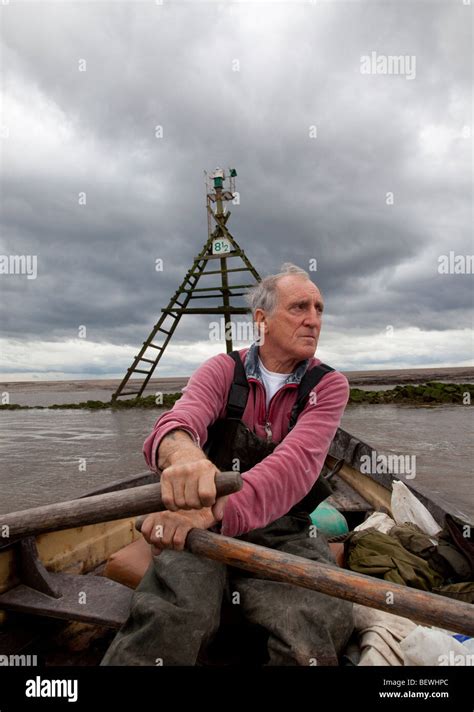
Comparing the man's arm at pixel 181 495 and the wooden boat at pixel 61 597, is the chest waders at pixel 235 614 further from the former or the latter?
the wooden boat at pixel 61 597

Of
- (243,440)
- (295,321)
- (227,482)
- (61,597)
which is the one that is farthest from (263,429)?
(61,597)

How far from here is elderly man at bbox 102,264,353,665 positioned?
1937 mm

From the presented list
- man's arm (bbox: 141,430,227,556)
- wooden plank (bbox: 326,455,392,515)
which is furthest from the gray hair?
wooden plank (bbox: 326,455,392,515)

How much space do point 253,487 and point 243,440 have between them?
46 centimetres

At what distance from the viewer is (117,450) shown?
11555 millimetres

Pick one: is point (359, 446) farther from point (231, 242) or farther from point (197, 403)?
point (231, 242)

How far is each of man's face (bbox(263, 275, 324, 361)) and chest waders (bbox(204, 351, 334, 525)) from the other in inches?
6.5

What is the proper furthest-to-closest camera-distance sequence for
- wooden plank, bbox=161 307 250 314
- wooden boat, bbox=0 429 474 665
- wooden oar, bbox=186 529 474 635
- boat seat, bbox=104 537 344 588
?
wooden plank, bbox=161 307 250 314
boat seat, bbox=104 537 344 588
wooden boat, bbox=0 429 474 665
wooden oar, bbox=186 529 474 635

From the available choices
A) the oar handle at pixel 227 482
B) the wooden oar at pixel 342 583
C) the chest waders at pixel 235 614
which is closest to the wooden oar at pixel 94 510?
the oar handle at pixel 227 482

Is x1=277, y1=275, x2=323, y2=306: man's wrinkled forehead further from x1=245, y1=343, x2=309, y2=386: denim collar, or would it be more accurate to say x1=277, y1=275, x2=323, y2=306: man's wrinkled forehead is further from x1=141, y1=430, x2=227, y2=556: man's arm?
x1=141, y1=430, x2=227, y2=556: man's arm

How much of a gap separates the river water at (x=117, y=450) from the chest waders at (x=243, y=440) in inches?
82.1

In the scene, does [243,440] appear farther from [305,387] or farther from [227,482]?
[227,482]

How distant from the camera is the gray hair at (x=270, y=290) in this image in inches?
109

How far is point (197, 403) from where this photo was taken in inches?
99.0
